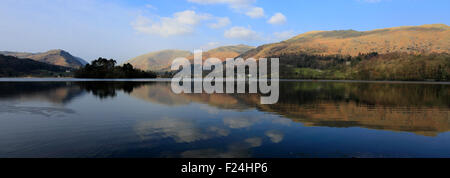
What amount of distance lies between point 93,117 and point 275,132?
71.8ft

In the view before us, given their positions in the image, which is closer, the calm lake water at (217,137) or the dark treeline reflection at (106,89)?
the calm lake water at (217,137)

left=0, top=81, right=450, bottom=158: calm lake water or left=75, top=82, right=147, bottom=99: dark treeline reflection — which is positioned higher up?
left=75, top=82, right=147, bottom=99: dark treeline reflection

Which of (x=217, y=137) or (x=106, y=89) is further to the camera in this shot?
(x=106, y=89)

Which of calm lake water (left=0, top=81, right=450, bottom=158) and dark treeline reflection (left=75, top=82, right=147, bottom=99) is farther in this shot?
dark treeline reflection (left=75, top=82, right=147, bottom=99)

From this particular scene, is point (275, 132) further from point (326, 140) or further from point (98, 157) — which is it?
point (98, 157)

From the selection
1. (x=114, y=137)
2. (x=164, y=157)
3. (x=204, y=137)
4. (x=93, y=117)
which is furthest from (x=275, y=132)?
(x=93, y=117)

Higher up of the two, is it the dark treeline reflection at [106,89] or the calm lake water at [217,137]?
the dark treeline reflection at [106,89]

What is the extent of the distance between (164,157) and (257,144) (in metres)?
6.83

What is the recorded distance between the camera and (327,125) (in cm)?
2588

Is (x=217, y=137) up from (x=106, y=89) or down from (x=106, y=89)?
down
